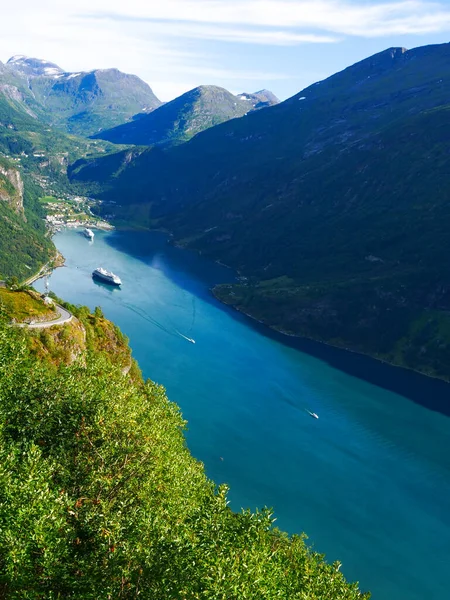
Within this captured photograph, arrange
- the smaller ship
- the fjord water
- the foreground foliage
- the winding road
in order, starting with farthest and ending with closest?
the smaller ship < the fjord water < the winding road < the foreground foliage

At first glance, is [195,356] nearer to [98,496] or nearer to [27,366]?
[27,366]

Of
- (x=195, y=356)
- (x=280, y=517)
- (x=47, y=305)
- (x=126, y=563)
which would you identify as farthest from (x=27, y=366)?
(x=195, y=356)

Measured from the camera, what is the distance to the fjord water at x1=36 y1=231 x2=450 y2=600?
341 feet

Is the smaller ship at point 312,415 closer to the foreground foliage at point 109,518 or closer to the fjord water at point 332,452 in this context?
the fjord water at point 332,452

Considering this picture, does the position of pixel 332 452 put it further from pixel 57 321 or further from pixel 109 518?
pixel 109 518

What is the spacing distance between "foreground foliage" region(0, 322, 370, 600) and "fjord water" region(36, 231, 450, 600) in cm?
6243

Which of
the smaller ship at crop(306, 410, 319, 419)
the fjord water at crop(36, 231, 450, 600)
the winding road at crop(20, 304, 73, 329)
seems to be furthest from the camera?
the smaller ship at crop(306, 410, 319, 419)

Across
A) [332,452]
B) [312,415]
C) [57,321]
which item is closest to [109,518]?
[57,321]

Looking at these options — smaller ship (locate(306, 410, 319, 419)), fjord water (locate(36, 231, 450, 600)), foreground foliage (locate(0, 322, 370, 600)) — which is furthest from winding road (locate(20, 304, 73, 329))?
smaller ship (locate(306, 410, 319, 419))

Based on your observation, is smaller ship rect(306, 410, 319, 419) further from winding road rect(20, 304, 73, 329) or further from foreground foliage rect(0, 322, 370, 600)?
foreground foliage rect(0, 322, 370, 600)

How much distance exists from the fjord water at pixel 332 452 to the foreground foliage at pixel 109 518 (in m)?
62.4

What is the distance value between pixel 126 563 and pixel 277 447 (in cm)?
10818

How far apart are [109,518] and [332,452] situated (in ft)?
374

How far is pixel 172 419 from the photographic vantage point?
222ft
